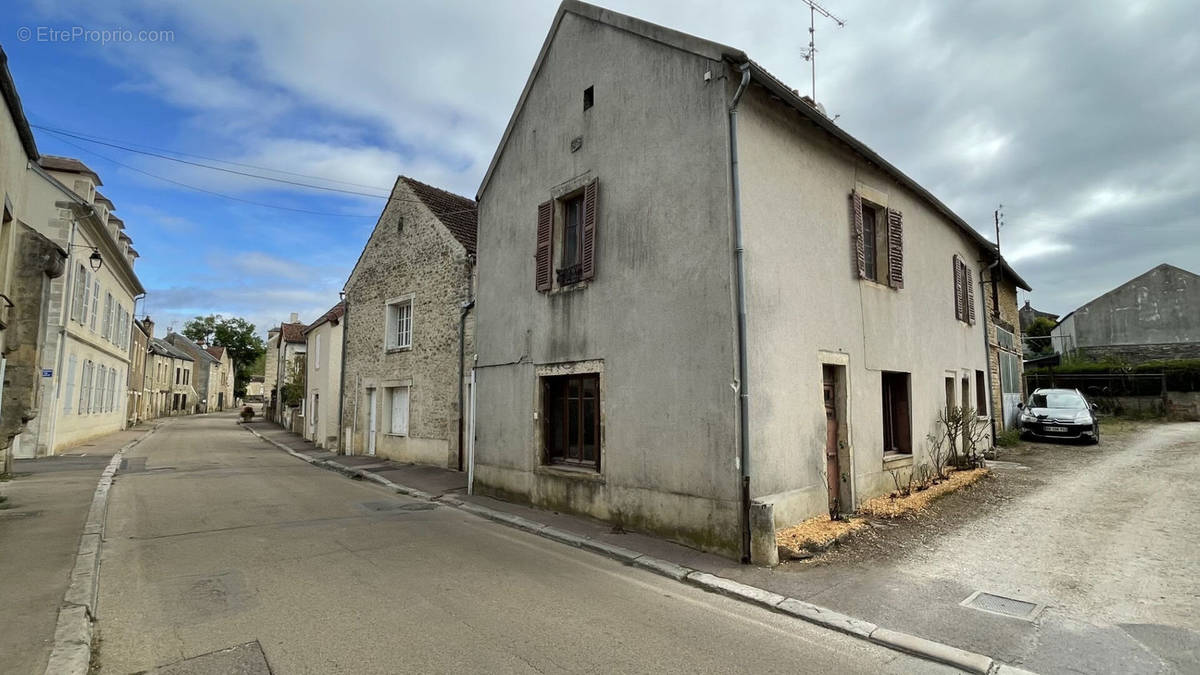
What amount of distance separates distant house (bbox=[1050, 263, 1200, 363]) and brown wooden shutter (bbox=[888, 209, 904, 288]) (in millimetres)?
29063

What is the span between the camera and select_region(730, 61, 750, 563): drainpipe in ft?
20.6

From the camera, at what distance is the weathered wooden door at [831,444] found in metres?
8.05

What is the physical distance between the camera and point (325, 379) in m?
21.0

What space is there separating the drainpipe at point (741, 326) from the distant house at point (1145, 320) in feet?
112

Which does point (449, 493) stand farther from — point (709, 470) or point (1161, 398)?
point (1161, 398)

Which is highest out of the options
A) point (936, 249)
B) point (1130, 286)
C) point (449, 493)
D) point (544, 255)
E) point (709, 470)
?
point (1130, 286)

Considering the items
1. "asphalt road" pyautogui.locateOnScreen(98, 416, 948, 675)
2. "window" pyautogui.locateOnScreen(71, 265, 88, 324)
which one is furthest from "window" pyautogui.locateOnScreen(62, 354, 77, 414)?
"asphalt road" pyautogui.locateOnScreen(98, 416, 948, 675)

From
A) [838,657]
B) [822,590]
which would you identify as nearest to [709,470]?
[822,590]

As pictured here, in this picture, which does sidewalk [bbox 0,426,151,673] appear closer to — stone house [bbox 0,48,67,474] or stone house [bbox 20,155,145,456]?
stone house [bbox 0,48,67,474]

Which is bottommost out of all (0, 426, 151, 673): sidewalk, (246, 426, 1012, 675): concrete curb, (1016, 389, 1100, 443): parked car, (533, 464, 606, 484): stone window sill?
(246, 426, 1012, 675): concrete curb

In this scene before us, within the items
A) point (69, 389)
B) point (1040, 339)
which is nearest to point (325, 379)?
point (69, 389)

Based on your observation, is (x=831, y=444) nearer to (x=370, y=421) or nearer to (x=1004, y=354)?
(x=1004, y=354)

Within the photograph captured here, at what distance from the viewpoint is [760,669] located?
12.9ft

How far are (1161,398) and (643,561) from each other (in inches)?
1043
